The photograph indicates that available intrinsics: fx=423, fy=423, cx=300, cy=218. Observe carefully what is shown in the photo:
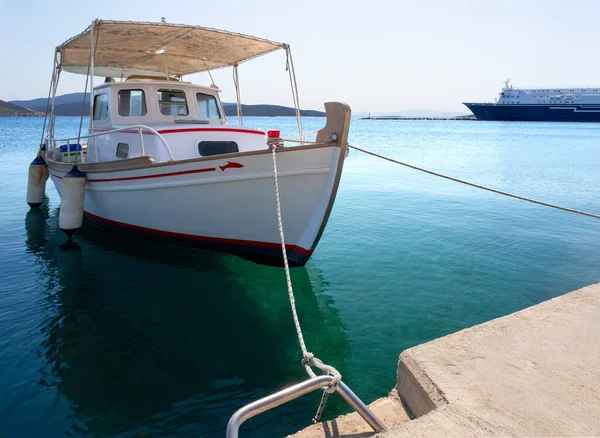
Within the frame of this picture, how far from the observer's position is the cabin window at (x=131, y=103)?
8.84 m

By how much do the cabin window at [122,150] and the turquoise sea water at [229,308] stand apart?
6.52 feet

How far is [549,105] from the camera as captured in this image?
9731cm

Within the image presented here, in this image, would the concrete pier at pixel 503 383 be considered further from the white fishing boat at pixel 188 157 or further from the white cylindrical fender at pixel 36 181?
the white cylindrical fender at pixel 36 181

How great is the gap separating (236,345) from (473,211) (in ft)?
31.3

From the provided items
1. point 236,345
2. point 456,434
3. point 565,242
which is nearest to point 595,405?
point 456,434

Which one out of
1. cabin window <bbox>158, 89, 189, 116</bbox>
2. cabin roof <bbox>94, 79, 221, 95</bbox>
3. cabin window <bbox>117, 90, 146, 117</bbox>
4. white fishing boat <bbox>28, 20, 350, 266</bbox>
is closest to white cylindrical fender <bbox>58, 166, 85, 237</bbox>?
white fishing boat <bbox>28, 20, 350, 266</bbox>

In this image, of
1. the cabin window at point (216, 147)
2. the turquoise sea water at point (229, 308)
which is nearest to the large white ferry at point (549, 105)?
the turquoise sea water at point (229, 308)

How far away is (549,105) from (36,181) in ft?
360

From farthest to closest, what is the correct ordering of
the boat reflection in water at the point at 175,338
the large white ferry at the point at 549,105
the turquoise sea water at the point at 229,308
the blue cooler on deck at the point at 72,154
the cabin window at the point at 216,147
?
the large white ferry at the point at 549,105
the blue cooler on deck at the point at 72,154
the cabin window at the point at 216,147
the turquoise sea water at the point at 229,308
the boat reflection in water at the point at 175,338

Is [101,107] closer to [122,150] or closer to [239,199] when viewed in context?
[122,150]

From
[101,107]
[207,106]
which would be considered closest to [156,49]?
[207,106]

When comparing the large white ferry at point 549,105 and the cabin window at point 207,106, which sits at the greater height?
the large white ferry at point 549,105

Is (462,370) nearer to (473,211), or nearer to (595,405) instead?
(595,405)

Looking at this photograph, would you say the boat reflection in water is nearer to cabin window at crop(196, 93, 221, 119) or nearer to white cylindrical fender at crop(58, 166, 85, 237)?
white cylindrical fender at crop(58, 166, 85, 237)
